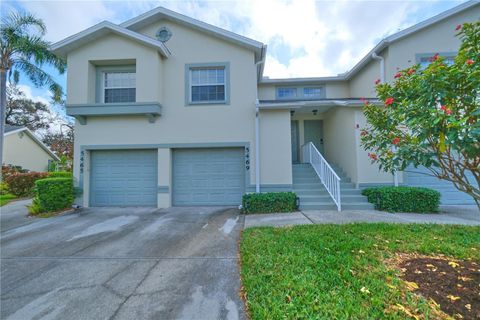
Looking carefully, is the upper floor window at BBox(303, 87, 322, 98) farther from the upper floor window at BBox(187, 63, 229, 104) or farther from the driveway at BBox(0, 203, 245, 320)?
the driveway at BBox(0, 203, 245, 320)

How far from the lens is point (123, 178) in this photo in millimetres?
8938

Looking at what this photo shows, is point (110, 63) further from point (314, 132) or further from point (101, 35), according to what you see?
point (314, 132)

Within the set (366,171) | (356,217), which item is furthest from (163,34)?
(356,217)

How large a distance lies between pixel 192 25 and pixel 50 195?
8.46m

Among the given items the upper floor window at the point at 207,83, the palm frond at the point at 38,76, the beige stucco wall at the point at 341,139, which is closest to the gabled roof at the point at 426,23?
the beige stucco wall at the point at 341,139

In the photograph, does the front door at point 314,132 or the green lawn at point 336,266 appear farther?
the front door at point 314,132

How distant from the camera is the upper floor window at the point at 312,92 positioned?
12.6 metres

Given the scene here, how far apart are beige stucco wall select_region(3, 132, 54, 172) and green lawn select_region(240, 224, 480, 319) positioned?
24.9 meters

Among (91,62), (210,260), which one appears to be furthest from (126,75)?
(210,260)

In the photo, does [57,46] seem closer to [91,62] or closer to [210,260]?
[91,62]

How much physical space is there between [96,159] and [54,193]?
1.84 m

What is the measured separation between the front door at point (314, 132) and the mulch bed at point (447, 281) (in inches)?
325

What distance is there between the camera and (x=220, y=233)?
5578 mm

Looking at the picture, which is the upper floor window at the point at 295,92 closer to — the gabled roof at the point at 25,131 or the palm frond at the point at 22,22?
the palm frond at the point at 22,22
